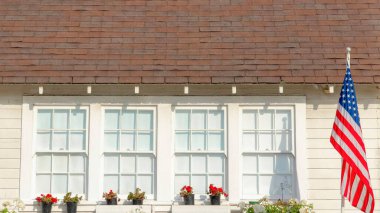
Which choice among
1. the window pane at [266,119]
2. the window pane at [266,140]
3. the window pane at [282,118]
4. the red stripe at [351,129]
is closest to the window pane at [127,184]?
the window pane at [266,140]

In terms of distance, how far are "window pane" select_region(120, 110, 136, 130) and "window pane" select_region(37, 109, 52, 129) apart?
1.41 meters

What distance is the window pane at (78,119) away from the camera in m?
11.6

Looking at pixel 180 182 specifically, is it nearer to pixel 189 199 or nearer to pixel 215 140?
pixel 189 199

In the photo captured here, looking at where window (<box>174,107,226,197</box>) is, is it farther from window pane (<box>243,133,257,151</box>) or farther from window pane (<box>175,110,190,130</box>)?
window pane (<box>243,133,257,151</box>)

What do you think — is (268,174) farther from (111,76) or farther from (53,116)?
(53,116)

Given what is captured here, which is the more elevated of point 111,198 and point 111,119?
point 111,119

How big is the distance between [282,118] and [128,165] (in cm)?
307

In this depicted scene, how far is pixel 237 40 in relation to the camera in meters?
12.1

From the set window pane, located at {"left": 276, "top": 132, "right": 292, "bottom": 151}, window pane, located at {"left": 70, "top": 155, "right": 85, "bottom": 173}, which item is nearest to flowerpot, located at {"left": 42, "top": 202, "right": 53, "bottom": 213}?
window pane, located at {"left": 70, "top": 155, "right": 85, "bottom": 173}

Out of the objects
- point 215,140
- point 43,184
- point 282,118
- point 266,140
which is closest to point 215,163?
point 215,140

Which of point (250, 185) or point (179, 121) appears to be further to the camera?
point (179, 121)

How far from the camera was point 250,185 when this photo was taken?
11.4m

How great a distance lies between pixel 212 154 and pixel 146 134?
1316 mm

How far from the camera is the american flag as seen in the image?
1024cm
